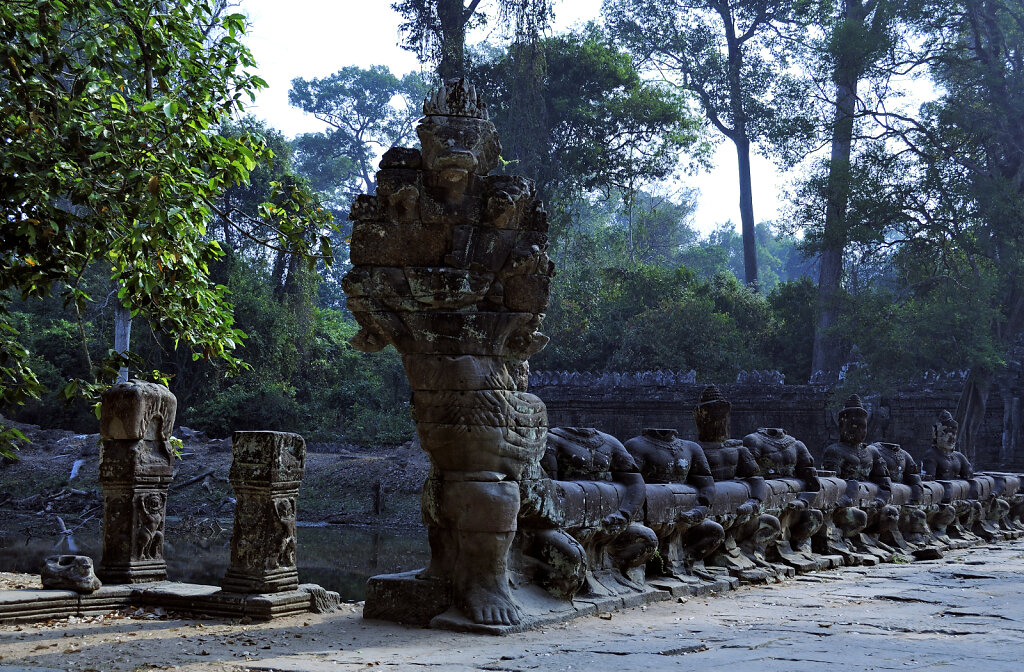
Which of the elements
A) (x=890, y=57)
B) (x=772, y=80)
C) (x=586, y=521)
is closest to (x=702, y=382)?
(x=890, y=57)

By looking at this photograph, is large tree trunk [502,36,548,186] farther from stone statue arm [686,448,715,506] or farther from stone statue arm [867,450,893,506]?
stone statue arm [686,448,715,506]

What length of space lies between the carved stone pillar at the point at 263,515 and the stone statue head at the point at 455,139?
1.75 metres

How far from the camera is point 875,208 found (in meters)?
22.4

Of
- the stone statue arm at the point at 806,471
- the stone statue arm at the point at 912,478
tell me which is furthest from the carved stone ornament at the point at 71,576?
the stone statue arm at the point at 912,478

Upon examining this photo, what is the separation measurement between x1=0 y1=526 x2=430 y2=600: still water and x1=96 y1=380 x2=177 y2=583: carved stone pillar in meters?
4.01

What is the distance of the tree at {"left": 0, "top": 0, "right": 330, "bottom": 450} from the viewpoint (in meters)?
5.70

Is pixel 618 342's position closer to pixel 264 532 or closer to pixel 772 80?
pixel 772 80

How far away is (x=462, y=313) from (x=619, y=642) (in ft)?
5.93

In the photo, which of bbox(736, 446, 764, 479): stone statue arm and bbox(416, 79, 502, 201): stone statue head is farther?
bbox(736, 446, 764, 479): stone statue arm

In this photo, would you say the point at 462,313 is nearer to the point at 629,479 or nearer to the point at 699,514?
the point at 629,479

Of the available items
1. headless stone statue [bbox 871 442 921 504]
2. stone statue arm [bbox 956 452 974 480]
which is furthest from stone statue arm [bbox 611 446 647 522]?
stone statue arm [bbox 956 452 974 480]

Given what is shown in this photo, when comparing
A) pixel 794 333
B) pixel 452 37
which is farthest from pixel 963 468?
pixel 794 333

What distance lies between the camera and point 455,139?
5.71 metres

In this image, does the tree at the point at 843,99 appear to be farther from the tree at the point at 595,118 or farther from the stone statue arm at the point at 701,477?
the stone statue arm at the point at 701,477
